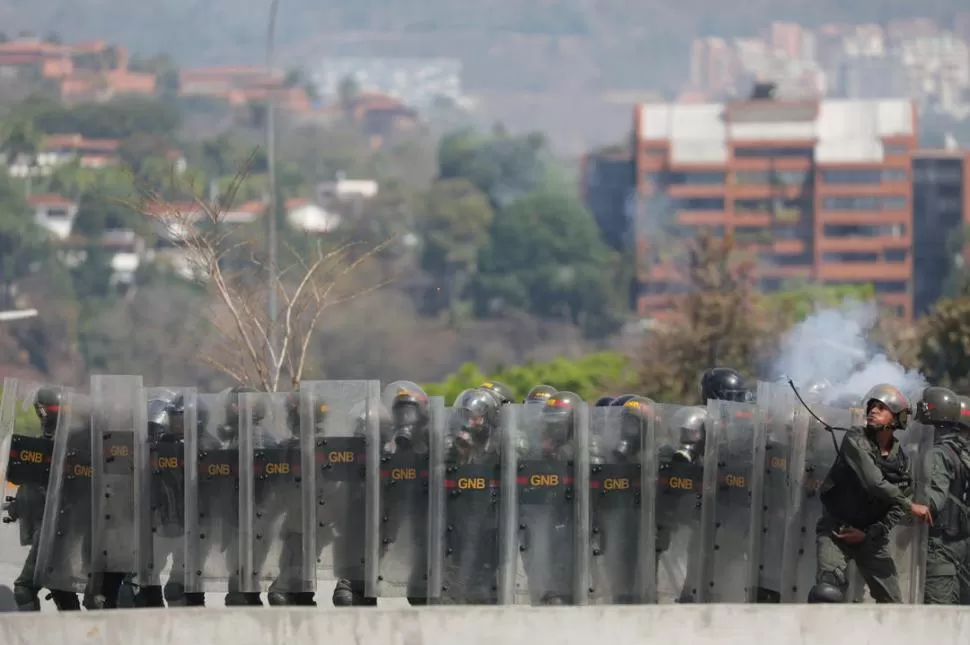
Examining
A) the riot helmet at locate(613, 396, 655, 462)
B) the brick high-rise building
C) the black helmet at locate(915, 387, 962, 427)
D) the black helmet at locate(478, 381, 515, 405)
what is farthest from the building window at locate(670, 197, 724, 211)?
the riot helmet at locate(613, 396, 655, 462)

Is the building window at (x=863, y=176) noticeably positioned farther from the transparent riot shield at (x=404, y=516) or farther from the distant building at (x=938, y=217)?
the transparent riot shield at (x=404, y=516)

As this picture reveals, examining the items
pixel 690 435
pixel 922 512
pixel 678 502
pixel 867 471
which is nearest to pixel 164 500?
pixel 678 502

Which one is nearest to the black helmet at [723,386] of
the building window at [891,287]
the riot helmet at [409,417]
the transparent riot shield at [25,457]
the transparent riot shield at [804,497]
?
the transparent riot shield at [804,497]

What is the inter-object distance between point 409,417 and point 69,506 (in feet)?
7.54

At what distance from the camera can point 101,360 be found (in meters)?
107

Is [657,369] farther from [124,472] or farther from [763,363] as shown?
[124,472]

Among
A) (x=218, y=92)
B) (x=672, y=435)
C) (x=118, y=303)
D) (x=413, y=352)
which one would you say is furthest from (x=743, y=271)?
(x=218, y=92)

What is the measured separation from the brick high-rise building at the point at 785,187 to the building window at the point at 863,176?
0.26 feet

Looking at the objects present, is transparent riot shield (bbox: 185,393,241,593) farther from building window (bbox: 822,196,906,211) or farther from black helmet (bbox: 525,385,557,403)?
building window (bbox: 822,196,906,211)

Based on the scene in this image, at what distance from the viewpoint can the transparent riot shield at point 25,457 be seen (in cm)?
1315

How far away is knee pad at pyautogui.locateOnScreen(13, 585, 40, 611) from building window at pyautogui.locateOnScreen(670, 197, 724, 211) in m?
146

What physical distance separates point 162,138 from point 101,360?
158ft

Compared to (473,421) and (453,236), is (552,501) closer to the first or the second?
(473,421)

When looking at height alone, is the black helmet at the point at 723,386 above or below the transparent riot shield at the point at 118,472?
above
